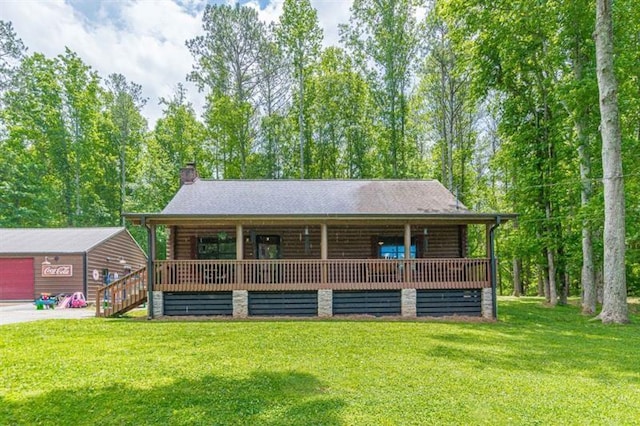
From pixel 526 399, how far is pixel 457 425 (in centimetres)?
121

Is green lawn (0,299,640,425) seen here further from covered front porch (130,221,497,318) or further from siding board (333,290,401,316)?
siding board (333,290,401,316)

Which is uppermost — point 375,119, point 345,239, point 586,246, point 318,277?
point 375,119

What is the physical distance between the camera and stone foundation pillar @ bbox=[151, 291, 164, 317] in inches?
432

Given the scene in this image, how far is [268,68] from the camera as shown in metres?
23.6

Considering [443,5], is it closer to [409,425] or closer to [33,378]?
[409,425]

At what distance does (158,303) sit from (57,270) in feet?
31.3

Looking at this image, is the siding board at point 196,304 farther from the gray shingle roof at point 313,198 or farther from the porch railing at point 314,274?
the gray shingle roof at point 313,198

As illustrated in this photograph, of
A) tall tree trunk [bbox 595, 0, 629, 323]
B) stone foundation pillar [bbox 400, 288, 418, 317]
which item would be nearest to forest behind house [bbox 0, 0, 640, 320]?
tall tree trunk [bbox 595, 0, 629, 323]

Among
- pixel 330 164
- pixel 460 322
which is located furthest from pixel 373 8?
pixel 460 322

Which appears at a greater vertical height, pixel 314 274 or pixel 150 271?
pixel 150 271

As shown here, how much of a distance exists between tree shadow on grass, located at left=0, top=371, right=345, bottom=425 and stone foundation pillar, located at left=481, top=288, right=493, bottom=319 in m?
7.95

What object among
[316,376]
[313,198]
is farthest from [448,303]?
[316,376]

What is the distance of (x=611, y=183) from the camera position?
10031 mm

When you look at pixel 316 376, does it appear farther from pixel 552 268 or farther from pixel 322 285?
pixel 552 268
